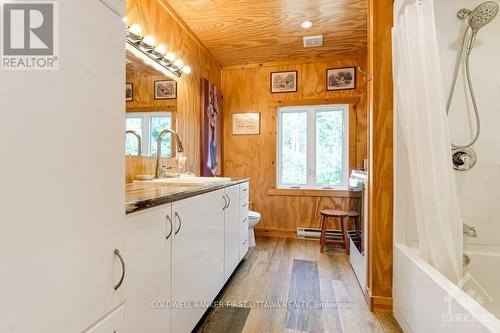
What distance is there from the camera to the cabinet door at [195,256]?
4.13 feet

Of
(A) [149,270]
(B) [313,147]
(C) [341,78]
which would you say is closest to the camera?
(A) [149,270]

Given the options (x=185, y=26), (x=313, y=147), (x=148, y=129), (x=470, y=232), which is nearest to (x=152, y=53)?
(x=148, y=129)

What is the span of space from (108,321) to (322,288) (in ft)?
5.87

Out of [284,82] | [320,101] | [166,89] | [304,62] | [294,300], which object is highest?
[304,62]

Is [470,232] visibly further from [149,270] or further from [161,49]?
[161,49]

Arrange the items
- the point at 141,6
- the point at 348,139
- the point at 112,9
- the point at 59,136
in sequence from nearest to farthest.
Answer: the point at 59,136 → the point at 112,9 → the point at 141,6 → the point at 348,139

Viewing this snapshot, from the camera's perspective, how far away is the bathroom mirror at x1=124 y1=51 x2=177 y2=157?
199 centimetres

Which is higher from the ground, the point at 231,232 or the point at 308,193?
the point at 308,193

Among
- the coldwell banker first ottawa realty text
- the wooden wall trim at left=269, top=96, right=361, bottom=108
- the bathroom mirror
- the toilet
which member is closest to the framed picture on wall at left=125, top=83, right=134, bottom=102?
the bathroom mirror

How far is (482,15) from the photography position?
66.6 inches

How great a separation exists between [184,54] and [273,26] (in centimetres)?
97

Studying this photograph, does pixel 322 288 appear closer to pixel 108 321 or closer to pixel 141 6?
pixel 108 321

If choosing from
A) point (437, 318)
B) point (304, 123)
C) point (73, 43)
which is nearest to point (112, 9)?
point (73, 43)

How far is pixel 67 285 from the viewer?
0.63 metres
